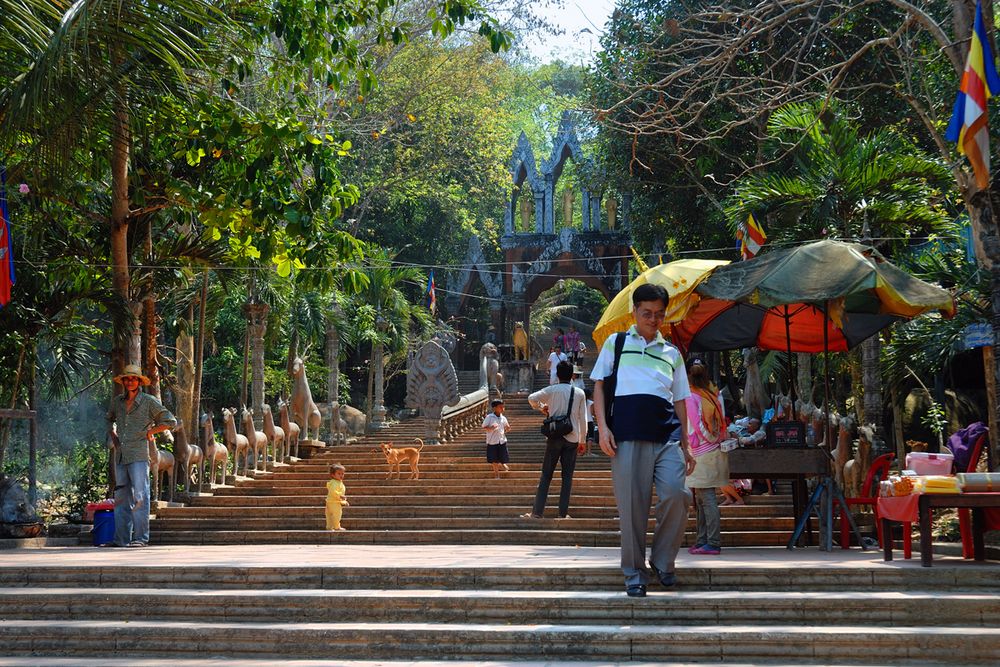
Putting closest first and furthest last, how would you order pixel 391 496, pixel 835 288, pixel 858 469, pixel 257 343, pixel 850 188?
1. pixel 835 288
2. pixel 858 469
3. pixel 391 496
4. pixel 850 188
5. pixel 257 343

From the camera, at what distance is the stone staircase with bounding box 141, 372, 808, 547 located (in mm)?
11789

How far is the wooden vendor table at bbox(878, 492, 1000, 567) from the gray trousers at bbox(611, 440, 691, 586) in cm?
184

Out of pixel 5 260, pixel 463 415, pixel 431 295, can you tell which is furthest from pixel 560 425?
pixel 431 295

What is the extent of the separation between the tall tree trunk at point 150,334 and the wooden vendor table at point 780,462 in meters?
8.11

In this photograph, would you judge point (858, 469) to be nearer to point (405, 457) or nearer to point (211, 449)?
point (405, 457)

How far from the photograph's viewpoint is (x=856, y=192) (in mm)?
15797

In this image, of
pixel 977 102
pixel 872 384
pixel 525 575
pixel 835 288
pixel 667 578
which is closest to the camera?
pixel 667 578

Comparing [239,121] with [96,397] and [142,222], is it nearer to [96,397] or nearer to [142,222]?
[142,222]

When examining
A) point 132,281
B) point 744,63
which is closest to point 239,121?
point 132,281

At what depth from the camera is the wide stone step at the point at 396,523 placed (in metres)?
12.5

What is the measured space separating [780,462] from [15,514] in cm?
924

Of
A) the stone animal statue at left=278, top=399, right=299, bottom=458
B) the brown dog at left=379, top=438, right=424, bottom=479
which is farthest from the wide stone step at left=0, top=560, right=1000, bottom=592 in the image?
the stone animal statue at left=278, top=399, right=299, bottom=458

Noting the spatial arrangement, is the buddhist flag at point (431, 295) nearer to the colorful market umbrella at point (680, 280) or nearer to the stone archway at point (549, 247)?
the stone archway at point (549, 247)

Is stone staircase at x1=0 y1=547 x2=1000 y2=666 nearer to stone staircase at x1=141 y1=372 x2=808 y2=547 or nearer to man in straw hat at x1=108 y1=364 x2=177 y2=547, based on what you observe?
stone staircase at x1=141 y1=372 x2=808 y2=547
